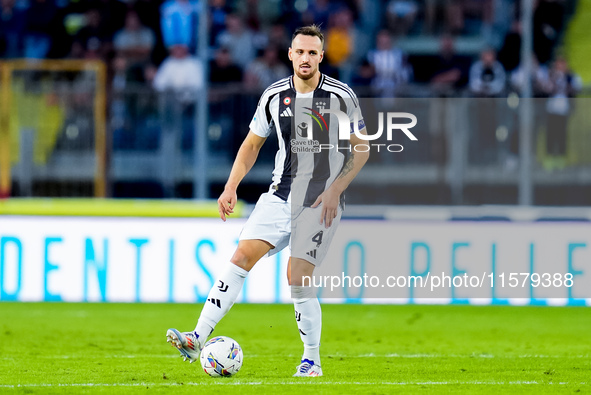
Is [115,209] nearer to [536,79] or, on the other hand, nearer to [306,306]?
[306,306]

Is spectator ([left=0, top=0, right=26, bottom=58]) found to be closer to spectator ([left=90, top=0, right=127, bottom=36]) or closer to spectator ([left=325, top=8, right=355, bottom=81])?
spectator ([left=90, top=0, right=127, bottom=36])

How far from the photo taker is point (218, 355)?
222 inches

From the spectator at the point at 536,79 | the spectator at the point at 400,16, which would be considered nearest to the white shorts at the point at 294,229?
the spectator at the point at 536,79

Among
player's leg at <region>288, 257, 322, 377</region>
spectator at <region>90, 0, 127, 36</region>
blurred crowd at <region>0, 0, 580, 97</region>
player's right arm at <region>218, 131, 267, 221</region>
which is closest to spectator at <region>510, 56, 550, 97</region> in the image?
blurred crowd at <region>0, 0, 580, 97</region>

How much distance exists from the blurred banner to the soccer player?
12.0ft

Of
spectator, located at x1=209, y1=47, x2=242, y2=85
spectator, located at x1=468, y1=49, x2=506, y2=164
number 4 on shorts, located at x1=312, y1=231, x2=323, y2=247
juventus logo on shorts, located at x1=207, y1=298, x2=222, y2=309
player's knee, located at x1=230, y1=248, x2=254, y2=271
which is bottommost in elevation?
juventus logo on shorts, located at x1=207, y1=298, x2=222, y2=309

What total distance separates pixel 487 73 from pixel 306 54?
5.77 meters

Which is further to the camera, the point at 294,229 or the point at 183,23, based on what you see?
the point at 183,23

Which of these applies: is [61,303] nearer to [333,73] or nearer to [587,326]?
[333,73]

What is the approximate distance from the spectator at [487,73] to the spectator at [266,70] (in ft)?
6.82

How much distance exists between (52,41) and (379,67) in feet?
12.9

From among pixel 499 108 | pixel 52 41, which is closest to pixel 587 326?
pixel 499 108

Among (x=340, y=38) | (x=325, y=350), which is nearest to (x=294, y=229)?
(x=325, y=350)

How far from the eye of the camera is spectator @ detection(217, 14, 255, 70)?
12060 millimetres
